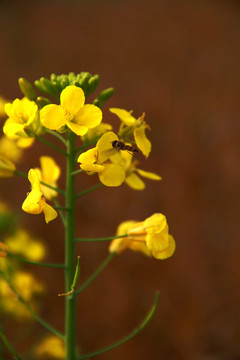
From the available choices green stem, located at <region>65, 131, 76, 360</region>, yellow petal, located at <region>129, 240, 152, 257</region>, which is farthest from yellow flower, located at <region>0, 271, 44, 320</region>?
yellow petal, located at <region>129, 240, 152, 257</region>

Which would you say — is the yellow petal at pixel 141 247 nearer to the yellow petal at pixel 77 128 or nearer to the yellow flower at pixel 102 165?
the yellow flower at pixel 102 165

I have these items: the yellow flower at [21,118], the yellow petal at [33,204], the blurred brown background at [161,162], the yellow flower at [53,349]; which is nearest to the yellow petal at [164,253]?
the yellow petal at [33,204]

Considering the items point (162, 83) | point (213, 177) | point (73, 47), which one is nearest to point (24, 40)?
point (73, 47)

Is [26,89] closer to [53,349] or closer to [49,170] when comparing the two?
[49,170]

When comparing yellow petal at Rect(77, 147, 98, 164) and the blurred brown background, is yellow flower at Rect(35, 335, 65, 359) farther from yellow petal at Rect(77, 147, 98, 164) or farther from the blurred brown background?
yellow petal at Rect(77, 147, 98, 164)

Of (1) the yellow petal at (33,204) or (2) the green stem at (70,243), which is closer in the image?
(1) the yellow petal at (33,204)

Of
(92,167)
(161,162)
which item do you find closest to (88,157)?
(92,167)

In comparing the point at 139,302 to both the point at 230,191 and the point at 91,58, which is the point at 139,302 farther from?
the point at 91,58

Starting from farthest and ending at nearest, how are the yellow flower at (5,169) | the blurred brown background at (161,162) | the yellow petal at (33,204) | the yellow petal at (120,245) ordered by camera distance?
the blurred brown background at (161,162) < the yellow petal at (120,245) < the yellow flower at (5,169) < the yellow petal at (33,204)
